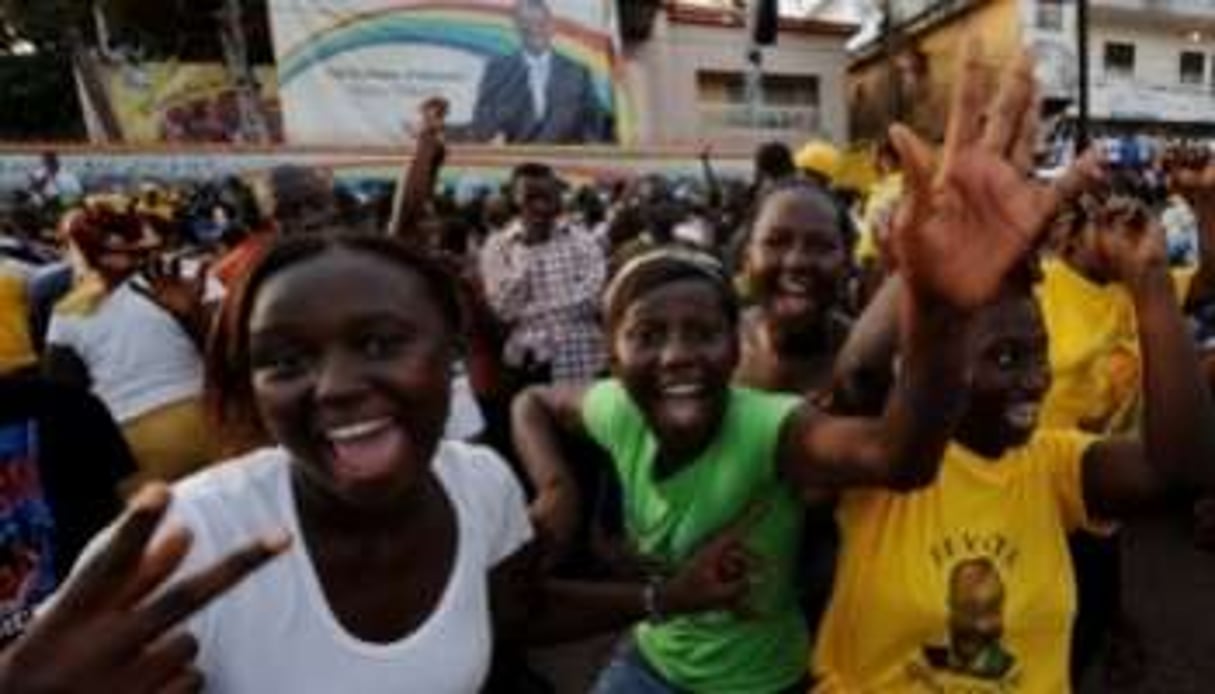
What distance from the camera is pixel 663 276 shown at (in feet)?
7.41

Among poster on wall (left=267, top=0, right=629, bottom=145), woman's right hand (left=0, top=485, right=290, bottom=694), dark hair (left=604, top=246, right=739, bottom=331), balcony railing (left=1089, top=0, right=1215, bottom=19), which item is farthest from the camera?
balcony railing (left=1089, top=0, right=1215, bottom=19)

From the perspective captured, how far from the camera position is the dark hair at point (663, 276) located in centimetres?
226

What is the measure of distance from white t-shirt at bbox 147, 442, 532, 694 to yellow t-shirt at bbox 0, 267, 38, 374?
8.22 ft

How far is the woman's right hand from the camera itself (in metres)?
1.09

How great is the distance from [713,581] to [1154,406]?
698mm

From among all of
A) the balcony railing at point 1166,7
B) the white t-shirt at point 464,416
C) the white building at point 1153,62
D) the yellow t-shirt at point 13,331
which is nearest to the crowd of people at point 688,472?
the white t-shirt at point 464,416

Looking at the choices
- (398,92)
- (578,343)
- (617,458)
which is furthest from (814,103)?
→ (617,458)

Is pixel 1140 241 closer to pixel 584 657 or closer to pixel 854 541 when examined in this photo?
pixel 854 541

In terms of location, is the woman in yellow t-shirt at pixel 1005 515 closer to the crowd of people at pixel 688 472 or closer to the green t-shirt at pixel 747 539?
the crowd of people at pixel 688 472

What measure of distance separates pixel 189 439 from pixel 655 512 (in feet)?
6.90

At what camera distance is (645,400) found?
7.39ft

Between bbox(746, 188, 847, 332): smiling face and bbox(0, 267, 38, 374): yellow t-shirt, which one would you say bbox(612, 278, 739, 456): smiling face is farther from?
bbox(0, 267, 38, 374): yellow t-shirt

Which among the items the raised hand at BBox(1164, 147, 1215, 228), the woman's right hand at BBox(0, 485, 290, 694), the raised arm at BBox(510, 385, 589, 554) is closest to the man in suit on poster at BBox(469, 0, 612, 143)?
the raised hand at BBox(1164, 147, 1215, 228)

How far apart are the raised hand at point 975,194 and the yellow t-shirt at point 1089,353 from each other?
1.72 metres
